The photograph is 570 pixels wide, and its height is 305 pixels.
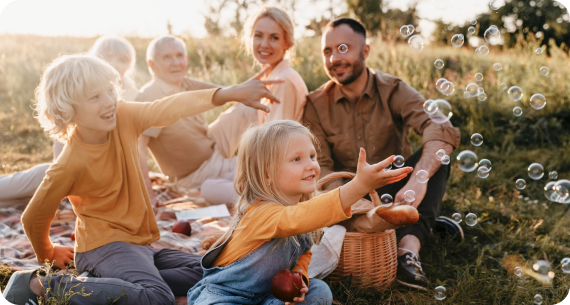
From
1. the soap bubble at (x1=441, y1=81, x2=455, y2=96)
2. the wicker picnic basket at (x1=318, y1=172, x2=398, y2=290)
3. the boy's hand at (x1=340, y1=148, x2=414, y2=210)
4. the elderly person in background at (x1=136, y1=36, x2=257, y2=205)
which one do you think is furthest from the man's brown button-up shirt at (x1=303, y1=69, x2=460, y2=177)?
the boy's hand at (x1=340, y1=148, x2=414, y2=210)

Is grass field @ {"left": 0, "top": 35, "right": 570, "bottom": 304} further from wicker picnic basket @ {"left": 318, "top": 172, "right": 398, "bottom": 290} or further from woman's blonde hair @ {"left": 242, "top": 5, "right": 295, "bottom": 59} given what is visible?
woman's blonde hair @ {"left": 242, "top": 5, "right": 295, "bottom": 59}

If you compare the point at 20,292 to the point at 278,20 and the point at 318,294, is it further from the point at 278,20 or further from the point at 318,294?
the point at 278,20

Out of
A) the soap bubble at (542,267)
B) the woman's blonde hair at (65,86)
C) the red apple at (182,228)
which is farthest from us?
the red apple at (182,228)

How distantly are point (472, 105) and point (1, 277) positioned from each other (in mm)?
5481

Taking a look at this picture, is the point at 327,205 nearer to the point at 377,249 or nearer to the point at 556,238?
the point at 377,249

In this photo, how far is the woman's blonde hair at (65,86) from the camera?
2236 mm

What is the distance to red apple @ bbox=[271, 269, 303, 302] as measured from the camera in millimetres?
1742

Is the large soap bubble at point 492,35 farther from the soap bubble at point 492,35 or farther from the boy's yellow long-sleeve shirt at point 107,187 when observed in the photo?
the boy's yellow long-sleeve shirt at point 107,187

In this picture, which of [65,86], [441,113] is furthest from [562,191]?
[65,86]

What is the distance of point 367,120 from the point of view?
3.24m

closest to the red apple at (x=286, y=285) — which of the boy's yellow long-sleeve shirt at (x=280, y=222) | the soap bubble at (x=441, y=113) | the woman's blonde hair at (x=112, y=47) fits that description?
the boy's yellow long-sleeve shirt at (x=280, y=222)

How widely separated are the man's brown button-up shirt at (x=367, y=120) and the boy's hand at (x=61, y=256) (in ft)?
5.45

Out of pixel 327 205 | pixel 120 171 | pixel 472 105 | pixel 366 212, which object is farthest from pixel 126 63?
pixel 472 105

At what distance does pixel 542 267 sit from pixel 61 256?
271 cm
